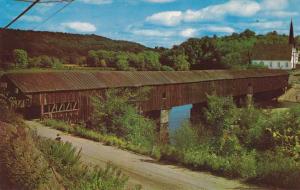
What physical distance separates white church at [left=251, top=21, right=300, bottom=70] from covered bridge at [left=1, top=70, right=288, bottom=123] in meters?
35.6

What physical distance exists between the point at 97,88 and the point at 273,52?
6009 centimetres

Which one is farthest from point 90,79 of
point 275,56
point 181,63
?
point 275,56

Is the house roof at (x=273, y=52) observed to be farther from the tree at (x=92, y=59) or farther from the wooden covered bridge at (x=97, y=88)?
the wooden covered bridge at (x=97, y=88)

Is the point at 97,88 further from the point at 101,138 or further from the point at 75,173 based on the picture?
the point at 75,173

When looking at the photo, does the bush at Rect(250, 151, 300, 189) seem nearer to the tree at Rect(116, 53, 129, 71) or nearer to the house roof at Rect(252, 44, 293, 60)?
the tree at Rect(116, 53, 129, 71)

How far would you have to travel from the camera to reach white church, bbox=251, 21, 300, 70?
78062 millimetres

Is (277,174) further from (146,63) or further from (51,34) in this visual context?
(146,63)

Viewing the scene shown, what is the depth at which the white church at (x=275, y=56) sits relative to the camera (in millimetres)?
78062

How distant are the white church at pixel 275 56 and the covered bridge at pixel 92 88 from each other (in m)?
35.6

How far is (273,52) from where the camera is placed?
80.2 metres

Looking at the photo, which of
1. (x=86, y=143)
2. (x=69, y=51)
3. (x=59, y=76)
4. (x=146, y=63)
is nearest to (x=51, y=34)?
(x=69, y=51)

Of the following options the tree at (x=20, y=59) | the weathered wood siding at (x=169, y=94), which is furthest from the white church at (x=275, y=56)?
the tree at (x=20, y=59)

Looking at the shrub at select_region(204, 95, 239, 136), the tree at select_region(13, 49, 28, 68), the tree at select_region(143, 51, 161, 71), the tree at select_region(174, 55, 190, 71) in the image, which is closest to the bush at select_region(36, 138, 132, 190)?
the shrub at select_region(204, 95, 239, 136)

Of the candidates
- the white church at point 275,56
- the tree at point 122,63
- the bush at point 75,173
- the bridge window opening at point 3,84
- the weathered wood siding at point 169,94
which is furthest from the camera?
the tree at point 122,63
